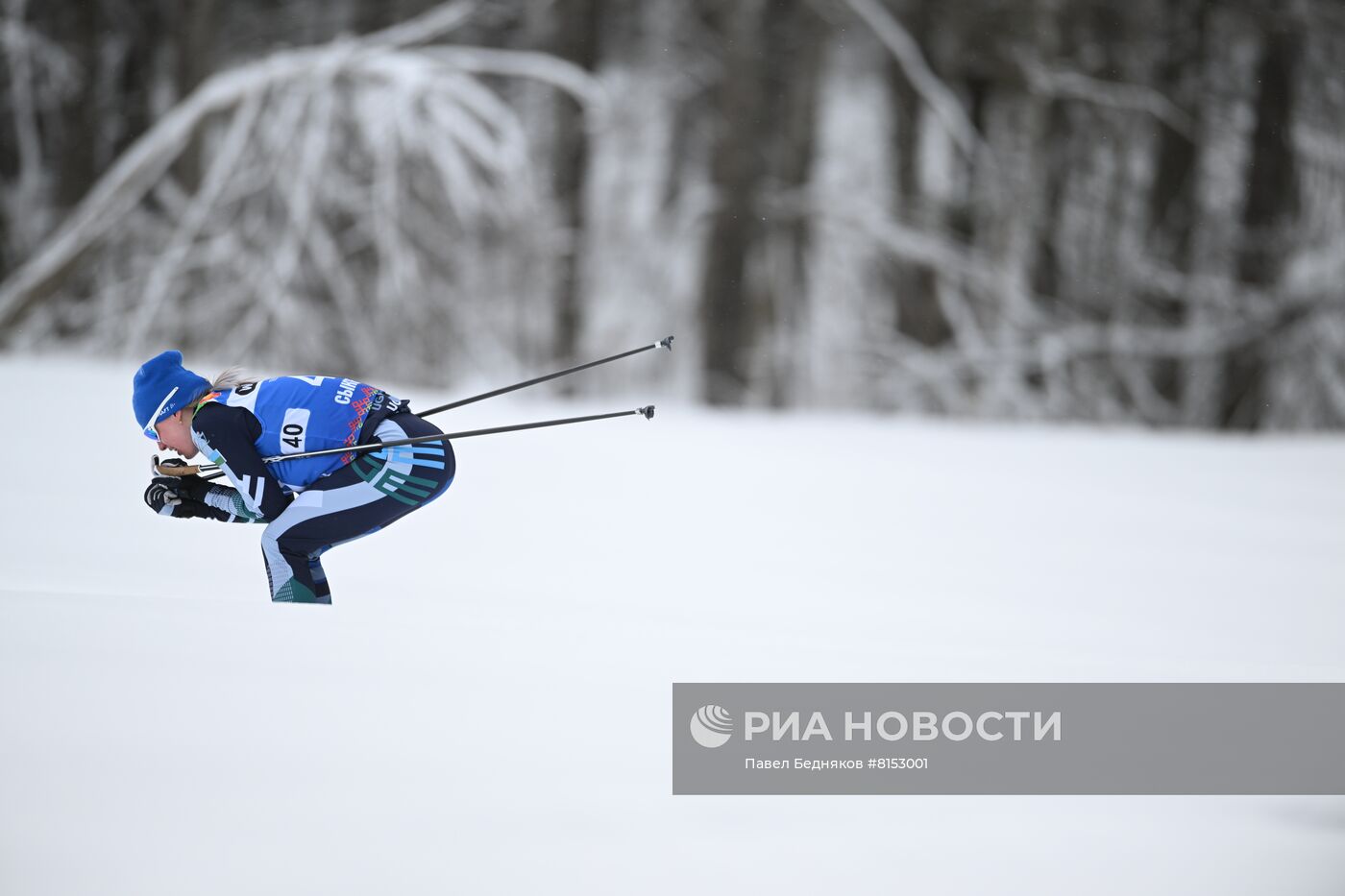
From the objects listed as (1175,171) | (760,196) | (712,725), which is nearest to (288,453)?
(712,725)

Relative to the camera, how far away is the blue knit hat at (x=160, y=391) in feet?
8.44

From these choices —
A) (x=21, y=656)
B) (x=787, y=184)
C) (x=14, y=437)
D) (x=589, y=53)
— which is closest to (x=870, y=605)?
(x=21, y=656)

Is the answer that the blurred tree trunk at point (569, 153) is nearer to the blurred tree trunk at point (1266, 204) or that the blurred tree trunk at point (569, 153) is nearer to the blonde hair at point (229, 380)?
the blurred tree trunk at point (1266, 204)

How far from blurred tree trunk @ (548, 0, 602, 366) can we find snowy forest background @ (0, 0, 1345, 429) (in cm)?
4

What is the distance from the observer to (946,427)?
28.7 feet

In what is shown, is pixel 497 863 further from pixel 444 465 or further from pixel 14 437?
pixel 14 437

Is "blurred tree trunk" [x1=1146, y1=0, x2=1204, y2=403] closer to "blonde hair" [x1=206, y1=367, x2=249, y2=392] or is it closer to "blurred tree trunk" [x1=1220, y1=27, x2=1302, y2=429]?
"blurred tree trunk" [x1=1220, y1=27, x2=1302, y2=429]

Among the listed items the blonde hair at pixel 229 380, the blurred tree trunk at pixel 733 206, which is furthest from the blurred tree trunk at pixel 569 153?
the blonde hair at pixel 229 380

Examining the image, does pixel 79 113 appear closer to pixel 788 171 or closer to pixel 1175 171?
pixel 788 171

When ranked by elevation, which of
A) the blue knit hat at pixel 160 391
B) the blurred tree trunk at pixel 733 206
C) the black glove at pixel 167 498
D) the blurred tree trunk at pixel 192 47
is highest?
the blurred tree trunk at pixel 192 47

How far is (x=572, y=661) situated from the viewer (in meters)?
3.08

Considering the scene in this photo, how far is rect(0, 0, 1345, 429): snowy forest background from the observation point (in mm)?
10586

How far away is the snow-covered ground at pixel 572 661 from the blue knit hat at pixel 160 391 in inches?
22.8

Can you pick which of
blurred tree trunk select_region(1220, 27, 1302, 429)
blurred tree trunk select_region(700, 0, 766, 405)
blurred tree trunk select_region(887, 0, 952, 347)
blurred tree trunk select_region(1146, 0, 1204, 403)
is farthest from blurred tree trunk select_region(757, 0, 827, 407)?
blurred tree trunk select_region(1220, 27, 1302, 429)
